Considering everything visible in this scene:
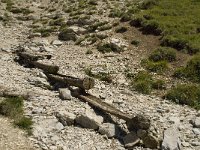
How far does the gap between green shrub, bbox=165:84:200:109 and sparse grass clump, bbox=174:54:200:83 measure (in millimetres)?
1674

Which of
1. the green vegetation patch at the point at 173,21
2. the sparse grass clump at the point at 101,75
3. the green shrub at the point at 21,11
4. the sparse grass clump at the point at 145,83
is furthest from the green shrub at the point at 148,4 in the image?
the sparse grass clump at the point at 145,83

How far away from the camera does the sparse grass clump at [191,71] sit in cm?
2517

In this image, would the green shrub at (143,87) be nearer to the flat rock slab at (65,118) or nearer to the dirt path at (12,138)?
the flat rock slab at (65,118)

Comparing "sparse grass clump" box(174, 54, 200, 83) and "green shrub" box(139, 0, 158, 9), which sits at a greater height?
"green shrub" box(139, 0, 158, 9)

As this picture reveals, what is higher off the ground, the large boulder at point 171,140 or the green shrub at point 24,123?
the green shrub at point 24,123

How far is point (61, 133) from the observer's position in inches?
716

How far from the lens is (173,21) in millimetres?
34438

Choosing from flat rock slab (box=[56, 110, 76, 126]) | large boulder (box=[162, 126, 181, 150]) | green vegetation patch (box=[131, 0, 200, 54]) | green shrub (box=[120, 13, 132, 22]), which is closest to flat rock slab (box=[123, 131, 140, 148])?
large boulder (box=[162, 126, 181, 150])

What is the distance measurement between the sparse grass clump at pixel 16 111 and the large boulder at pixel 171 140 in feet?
19.8

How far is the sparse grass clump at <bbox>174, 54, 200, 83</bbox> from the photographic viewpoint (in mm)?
25172

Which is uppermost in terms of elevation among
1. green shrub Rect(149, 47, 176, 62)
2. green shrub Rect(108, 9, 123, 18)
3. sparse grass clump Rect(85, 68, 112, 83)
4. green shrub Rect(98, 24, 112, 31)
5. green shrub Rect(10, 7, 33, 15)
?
green shrub Rect(108, 9, 123, 18)

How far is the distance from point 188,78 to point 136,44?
21.9ft

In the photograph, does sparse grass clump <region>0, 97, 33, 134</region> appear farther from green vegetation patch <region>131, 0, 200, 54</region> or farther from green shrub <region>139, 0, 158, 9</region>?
green shrub <region>139, 0, 158, 9</region>

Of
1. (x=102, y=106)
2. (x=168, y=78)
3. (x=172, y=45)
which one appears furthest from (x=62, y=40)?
(x=102, y=106)
